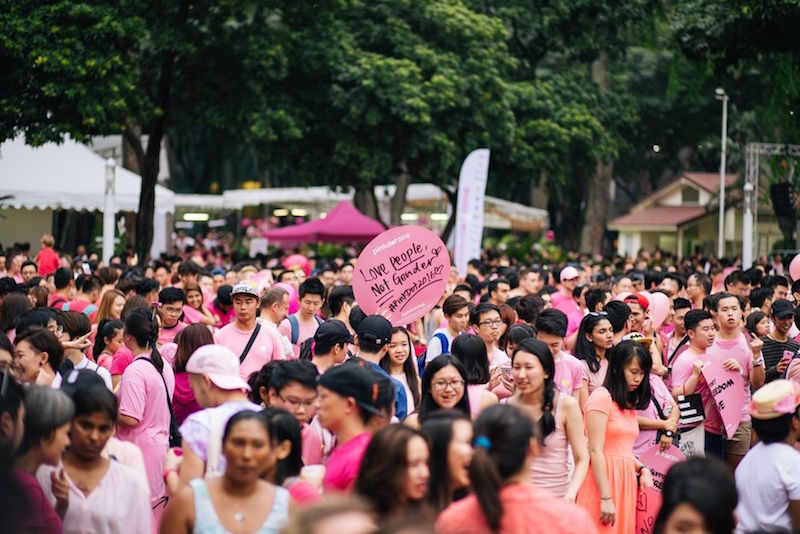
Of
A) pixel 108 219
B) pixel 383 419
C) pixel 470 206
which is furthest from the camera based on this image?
pixel 108 219

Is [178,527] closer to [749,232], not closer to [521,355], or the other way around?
[521,355]

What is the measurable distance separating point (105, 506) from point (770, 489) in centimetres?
305

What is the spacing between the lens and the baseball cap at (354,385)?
5.60m

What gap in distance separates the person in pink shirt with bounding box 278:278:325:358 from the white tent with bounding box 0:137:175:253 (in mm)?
14698

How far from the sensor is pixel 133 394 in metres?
7.60

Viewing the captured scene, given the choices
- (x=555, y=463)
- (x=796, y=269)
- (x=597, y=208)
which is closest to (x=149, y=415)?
(x=555, y=463)

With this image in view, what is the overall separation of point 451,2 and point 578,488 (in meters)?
24.9

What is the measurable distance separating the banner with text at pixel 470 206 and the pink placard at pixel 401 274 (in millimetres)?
11252

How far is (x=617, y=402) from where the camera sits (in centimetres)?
756

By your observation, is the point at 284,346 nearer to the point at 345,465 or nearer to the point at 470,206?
the point at 345,465

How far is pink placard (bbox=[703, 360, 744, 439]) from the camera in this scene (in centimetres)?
977

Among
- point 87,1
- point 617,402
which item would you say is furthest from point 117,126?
point 617,402

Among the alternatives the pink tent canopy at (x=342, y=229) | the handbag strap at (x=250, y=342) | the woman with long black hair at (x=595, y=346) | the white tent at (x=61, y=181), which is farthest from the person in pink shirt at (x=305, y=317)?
the pink tent canopy at (x=342, y=229)

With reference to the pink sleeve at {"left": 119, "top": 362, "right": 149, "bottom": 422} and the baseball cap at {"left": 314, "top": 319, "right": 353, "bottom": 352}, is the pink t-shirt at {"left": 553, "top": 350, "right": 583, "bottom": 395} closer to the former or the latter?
the baseball cap at {"left": 314, "top": 319, "right": 353, "bottom": 352}
